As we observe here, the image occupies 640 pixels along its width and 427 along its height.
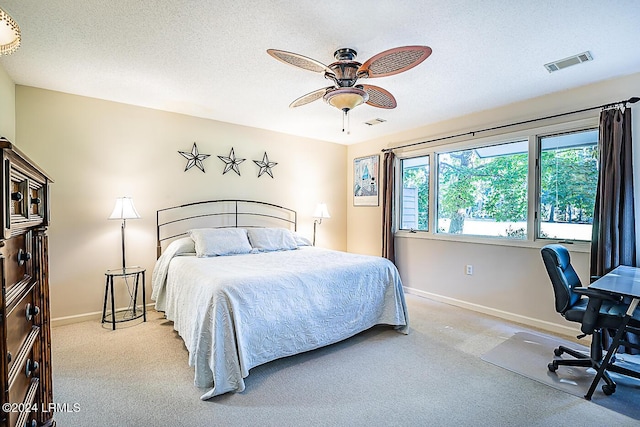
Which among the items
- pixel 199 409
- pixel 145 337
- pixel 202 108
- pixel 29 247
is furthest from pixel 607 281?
pixel 202 108

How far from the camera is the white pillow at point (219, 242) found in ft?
11.8

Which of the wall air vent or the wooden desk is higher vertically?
the wall air vent


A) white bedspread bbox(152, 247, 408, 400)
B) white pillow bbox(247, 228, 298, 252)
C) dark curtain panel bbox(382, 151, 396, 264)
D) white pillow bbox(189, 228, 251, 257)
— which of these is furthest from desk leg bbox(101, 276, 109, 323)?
dark curtain panel bbox(382, 151, 396, 264)

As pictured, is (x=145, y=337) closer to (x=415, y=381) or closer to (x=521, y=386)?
(x=415, y=381)

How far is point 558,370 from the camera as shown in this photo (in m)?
2.55

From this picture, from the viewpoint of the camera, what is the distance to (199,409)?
2.01 metres

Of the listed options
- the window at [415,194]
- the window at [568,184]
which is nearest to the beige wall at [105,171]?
the window at [415,194]

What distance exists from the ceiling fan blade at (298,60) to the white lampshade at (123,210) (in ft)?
8.20

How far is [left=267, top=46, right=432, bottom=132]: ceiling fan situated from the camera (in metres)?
2.00

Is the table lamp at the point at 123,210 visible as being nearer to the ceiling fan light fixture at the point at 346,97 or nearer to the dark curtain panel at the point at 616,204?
the ceiling fan light fixture at the point at 346,97

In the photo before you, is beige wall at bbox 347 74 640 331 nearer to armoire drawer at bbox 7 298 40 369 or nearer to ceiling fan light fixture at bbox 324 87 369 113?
ceiling fan light fixture at bbox 324 87 369 113

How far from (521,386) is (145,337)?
10.9 ft

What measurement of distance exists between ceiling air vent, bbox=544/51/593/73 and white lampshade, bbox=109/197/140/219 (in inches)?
170

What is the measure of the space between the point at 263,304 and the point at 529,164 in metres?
3.36
